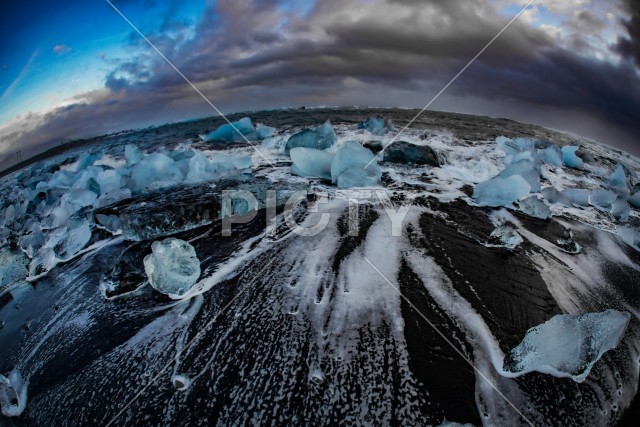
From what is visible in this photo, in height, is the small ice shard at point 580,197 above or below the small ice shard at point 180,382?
below

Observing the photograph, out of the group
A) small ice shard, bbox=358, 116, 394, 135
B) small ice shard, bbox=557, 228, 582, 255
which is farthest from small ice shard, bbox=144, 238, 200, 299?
small ice shard, bbox=358, 116, 394, 135

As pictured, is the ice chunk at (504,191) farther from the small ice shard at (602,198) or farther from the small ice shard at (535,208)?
the small ice shard at (602,198)

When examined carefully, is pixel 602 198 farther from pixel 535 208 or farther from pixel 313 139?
pixel 313 139

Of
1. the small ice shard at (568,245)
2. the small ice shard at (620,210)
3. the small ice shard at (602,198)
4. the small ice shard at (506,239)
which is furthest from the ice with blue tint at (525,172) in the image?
the small ice shard at (506,239)

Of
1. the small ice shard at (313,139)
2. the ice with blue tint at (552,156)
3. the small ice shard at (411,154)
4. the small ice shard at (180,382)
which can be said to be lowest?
the small ice shard at (180,382)

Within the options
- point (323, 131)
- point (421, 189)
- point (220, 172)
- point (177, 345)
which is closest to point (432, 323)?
point (177, 345)

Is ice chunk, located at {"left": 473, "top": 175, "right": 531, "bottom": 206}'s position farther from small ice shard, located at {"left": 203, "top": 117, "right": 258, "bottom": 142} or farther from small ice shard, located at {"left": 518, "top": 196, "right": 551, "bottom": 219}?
small ice shard, located at {"left": 203, "top": 117, "right": 258, "bottom": 142}

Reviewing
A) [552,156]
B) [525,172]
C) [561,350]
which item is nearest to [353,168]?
[525,172]

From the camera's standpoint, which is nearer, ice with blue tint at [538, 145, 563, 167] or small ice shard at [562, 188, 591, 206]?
small ice shard at [562, 188, 591, 206]
